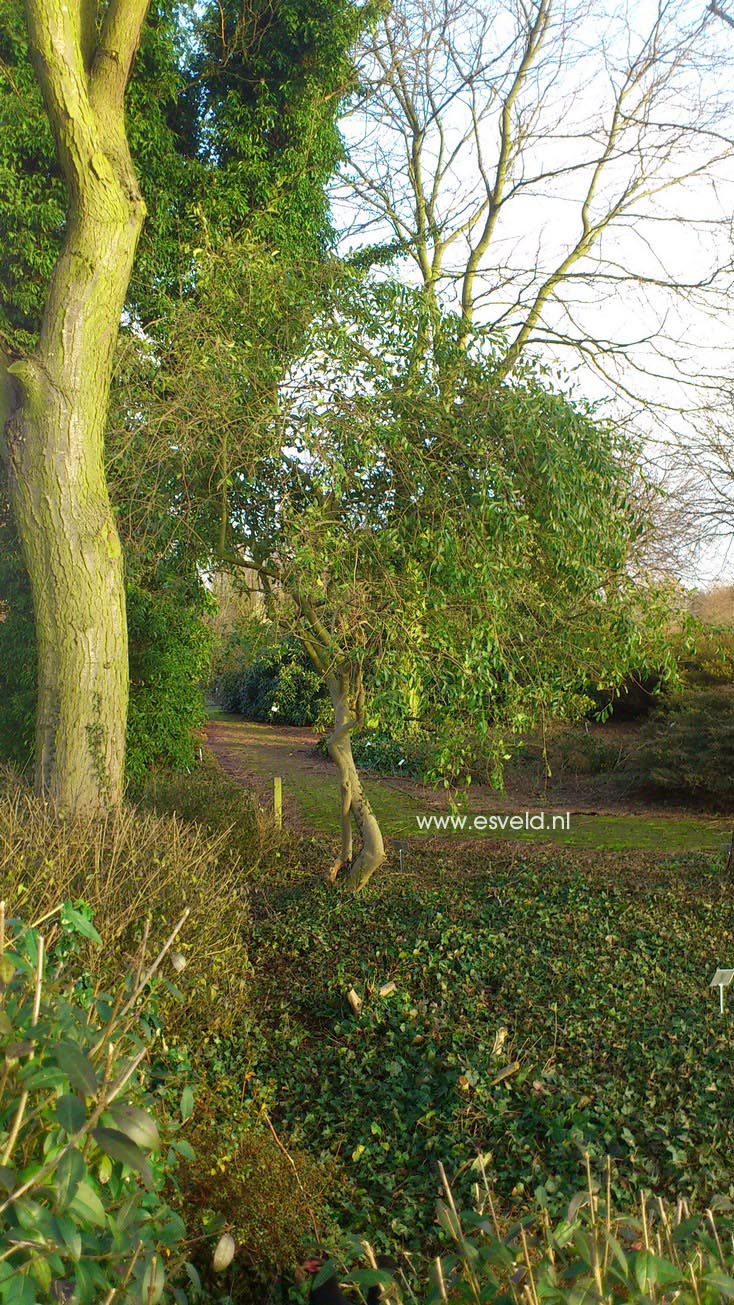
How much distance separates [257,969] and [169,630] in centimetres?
544

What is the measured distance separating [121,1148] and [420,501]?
481cm

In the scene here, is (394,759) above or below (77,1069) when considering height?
below

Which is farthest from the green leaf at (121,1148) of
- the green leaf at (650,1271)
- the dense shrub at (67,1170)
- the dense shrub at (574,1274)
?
the green leaf at (650,1271)

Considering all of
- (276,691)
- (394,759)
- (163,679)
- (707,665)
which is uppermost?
(707,665)

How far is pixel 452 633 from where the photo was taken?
19.5 feet

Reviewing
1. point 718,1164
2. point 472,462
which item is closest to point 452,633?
point 472,462

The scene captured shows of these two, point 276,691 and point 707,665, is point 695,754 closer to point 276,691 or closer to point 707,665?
point 707,665

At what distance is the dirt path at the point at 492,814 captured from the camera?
30.6ft

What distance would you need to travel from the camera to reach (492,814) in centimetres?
1043

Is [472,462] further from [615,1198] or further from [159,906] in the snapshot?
[615,1198]

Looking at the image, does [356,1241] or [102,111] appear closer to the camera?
[356,1241]

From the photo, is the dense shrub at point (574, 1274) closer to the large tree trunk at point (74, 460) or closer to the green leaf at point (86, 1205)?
the green leaf at point (86, 1205)

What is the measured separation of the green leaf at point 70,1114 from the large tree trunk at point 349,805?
17.1ft

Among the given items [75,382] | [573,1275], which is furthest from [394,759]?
[573,1275]
